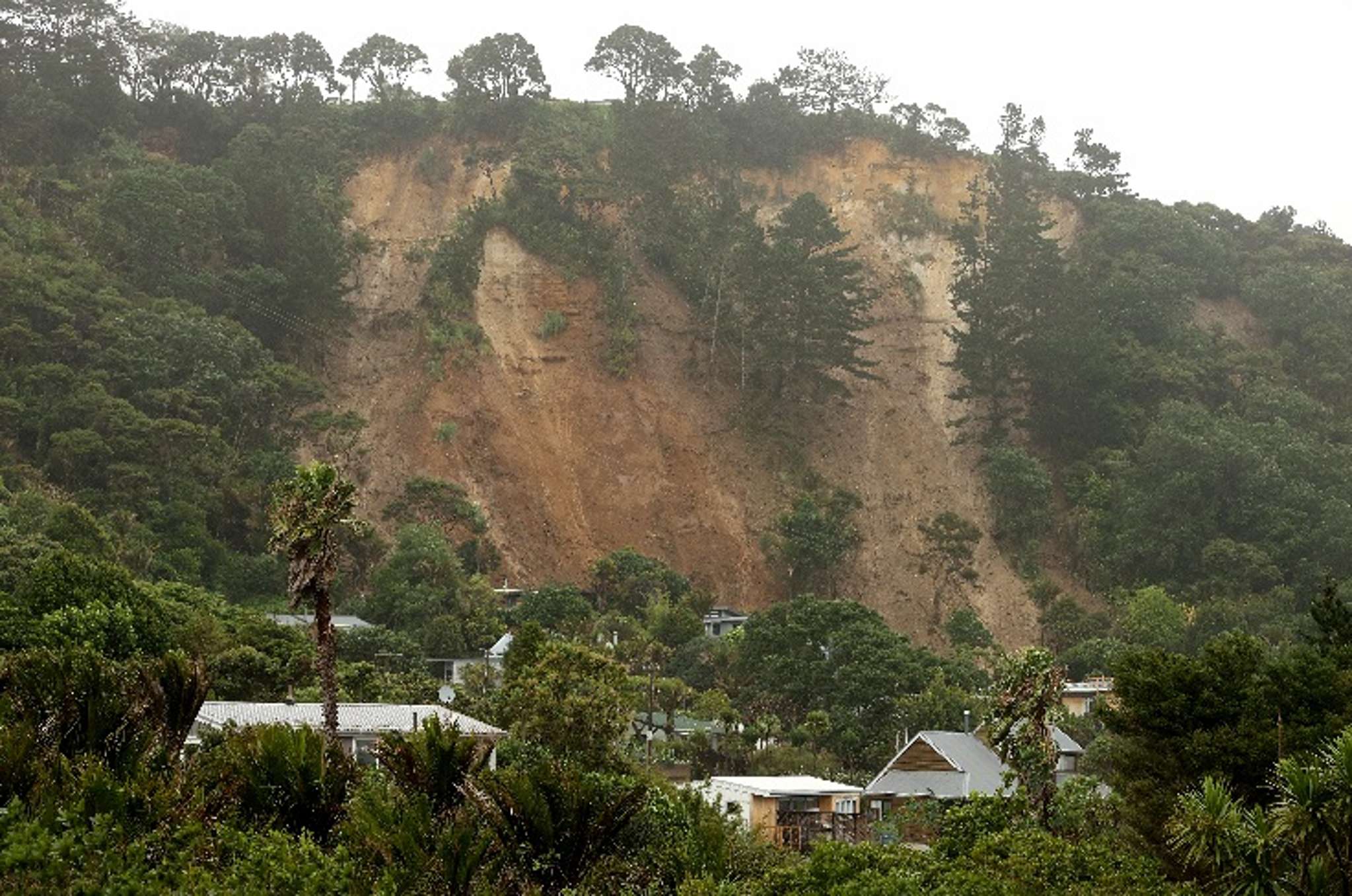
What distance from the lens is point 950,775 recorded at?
52.8m

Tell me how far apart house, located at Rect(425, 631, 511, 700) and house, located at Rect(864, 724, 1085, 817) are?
1798 cm

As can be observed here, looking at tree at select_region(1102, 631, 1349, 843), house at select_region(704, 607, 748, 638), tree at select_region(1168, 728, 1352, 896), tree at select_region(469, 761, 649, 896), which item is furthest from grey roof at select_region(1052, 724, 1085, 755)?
tree at select_region(469, 761, 649, 896)

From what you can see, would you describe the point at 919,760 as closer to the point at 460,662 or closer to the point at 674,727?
the point at 674,727

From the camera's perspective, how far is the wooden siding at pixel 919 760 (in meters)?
53.5

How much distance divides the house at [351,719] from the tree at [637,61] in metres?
58.8

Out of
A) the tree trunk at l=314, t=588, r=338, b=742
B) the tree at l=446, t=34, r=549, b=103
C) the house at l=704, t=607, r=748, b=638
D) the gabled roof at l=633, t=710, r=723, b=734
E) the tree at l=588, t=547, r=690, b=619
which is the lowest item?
the gabled roof at l=633, t=710, r=723, b=734

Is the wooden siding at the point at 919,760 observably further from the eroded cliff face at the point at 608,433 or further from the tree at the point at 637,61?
the tree at the point at 637,61

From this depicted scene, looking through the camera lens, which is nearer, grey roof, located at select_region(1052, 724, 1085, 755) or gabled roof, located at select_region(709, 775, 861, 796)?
gabled roof, located at select_region(709, 775, 861, 796)

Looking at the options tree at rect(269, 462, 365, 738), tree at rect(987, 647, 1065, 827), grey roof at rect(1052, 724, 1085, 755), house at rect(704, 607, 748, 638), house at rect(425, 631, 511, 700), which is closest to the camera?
tree at rect(269, 462, 365, 738)

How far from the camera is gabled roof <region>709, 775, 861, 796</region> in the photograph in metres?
47.5

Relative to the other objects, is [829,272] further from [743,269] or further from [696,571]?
[696,571]

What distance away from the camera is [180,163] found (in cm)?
9031

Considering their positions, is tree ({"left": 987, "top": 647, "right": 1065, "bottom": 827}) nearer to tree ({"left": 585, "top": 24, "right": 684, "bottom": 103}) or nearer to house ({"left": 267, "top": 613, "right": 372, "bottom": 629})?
house ({"left": 267, "top": 613, "right": 372, "bottom": 629})

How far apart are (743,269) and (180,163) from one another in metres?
28.1
